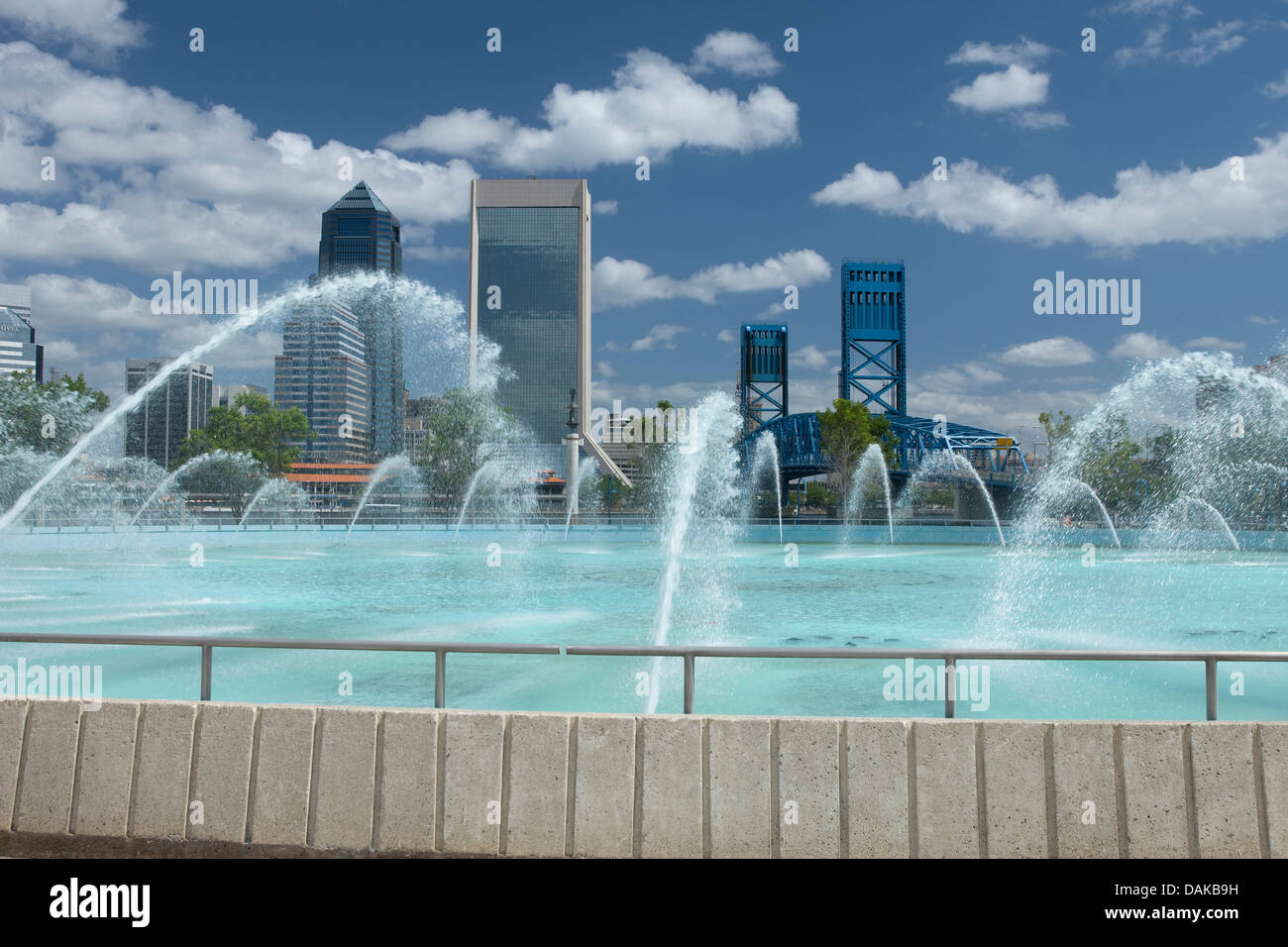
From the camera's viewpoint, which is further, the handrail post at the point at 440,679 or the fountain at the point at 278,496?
the fountain at the point at 278,496

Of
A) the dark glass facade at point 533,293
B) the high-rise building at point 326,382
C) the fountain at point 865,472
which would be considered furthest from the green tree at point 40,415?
the dark glass facade at point 533,293

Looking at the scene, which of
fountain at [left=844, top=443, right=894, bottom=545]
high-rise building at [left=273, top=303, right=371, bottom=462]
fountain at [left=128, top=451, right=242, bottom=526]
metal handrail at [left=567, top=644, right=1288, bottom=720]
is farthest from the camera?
high-rise building at [left=273, top=303, right=371, bottom=462]

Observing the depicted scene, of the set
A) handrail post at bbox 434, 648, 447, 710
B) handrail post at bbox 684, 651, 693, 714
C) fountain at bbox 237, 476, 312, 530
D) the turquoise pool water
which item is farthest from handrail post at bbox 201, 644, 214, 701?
fountain at bbox 237, 476, 312, 530

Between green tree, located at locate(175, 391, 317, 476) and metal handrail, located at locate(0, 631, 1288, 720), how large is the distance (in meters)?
80.4

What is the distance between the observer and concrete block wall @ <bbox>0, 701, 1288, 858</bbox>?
4641 millimetres

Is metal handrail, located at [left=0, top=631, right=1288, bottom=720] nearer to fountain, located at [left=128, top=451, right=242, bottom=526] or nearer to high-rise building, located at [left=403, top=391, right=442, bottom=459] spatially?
fountain, located at [left=128, top=451, right=242, bottom=526]

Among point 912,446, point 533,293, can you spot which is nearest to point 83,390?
point 912,446

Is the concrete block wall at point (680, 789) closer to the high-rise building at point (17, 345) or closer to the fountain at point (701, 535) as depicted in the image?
Result: the fountain at point (701, 535)

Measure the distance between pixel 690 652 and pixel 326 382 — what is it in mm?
130031

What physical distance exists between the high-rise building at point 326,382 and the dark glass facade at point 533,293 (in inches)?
1516

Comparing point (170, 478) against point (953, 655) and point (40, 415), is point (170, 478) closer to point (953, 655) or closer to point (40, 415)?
point (40, 415)

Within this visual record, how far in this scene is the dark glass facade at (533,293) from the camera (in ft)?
566

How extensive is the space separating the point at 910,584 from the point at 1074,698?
14.7 meters

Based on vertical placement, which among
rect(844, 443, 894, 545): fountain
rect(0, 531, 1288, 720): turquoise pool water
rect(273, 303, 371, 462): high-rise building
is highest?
rect(273, 303, 371, 462): high-rise building
